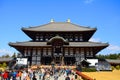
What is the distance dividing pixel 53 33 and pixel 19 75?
3879cm

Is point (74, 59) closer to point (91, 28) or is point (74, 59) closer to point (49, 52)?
point (49, 52)

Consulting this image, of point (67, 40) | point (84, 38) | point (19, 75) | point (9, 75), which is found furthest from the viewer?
point (84, 38)

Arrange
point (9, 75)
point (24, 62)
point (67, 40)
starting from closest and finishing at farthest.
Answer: point (9, 75), point (24, 62), point (67, 40)

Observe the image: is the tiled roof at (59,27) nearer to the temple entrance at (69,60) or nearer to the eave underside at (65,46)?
the eave underside at (65,46)

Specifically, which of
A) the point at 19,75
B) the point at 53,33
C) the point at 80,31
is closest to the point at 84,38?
the point at 80,31

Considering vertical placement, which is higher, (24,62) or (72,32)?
(72,32)

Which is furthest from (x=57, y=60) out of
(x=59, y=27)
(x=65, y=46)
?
(x=59, y=27)

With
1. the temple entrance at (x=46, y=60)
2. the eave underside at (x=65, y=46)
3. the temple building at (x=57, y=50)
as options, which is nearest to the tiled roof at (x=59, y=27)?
the temple building at (x=57, y=50)

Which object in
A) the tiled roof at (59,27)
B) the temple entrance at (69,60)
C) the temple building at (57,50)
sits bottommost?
the temple entrance at (69,60)

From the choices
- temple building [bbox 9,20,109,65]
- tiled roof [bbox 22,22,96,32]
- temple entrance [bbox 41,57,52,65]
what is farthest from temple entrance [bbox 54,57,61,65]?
tiled roof [bbox 22,22,96,32]

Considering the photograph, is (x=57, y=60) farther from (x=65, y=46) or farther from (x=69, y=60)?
(x=65, y=46)

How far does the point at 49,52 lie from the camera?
6244 centimetres

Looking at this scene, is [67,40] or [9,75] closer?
[9,75]

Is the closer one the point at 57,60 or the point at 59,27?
the point at 57,60
